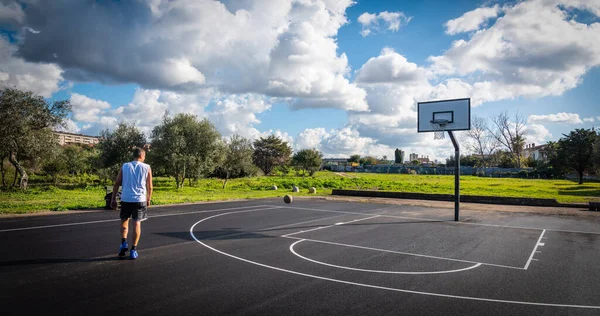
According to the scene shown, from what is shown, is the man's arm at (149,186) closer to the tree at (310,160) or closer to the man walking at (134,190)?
the man walking at (134,190)

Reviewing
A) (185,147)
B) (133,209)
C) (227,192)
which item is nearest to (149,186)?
(133,209)

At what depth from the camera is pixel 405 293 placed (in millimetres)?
5496

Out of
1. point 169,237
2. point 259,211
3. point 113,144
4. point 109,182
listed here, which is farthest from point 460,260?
point 109,182

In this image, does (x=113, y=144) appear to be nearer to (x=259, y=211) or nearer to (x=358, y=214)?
(x=259, y=211)

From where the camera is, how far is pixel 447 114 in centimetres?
1481

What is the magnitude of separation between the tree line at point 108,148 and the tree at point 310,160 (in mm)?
14545

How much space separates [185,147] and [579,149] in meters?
44.7

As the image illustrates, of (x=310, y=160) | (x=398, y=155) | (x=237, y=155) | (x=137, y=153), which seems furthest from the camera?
(x=398, y=155)

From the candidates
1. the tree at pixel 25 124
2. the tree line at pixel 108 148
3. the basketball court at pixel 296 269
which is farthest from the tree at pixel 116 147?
the basketball court at pixel 296 269

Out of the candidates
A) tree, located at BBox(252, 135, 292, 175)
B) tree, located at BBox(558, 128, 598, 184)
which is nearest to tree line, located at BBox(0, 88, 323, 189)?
tree, located at BBox(252, 135, 292, 175)

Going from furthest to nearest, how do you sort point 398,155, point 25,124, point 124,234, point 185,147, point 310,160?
1. point 398,155
2. point 310,160
3. point 185,147
4. point 25,124
5. point 124,234

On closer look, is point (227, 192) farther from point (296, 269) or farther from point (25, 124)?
point (296, 269)

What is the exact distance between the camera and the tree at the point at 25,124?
2222cm

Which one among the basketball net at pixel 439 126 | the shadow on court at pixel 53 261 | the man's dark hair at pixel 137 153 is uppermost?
the basketball net at pixel 439 126
